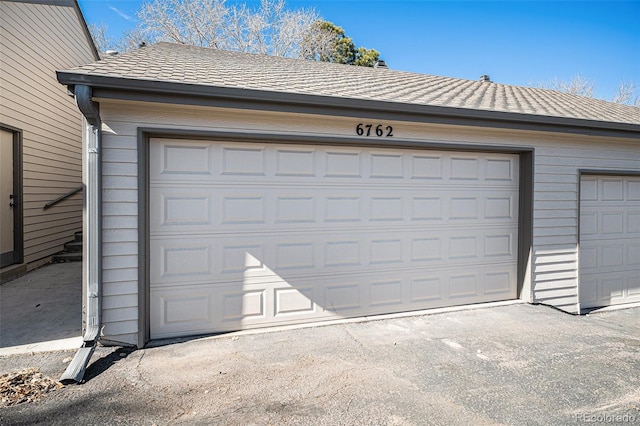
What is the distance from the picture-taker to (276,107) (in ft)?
13.1

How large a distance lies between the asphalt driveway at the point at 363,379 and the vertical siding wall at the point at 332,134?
32.1 inches

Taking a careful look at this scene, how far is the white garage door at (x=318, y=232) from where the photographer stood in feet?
13.1

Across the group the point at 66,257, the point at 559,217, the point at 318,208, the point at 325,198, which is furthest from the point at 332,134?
the point at 66,257

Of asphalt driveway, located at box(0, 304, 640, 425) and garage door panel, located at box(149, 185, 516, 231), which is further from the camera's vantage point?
garage door panel, located at box(149, 185, 516, 231)

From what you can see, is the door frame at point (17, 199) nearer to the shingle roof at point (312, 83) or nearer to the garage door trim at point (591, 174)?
the shingle roof at point (312, 83)

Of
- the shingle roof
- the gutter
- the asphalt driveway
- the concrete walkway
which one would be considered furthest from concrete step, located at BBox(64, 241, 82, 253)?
the gutter

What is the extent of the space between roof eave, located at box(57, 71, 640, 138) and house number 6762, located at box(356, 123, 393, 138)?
0.62 ft

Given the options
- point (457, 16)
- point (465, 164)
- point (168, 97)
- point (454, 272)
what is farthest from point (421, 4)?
point (168, 97)

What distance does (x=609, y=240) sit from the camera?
5.91 meters

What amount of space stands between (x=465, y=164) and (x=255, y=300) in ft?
10.9

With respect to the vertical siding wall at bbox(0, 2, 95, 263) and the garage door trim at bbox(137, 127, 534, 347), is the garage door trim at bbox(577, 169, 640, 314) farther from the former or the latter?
the vertical siding wall at bbox(0, 2, 95, 263)

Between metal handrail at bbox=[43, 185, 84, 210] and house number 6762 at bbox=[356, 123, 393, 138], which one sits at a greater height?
house number 6762 at bbox=[356, 123, 393, 138]

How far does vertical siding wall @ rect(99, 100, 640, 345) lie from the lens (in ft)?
12.0

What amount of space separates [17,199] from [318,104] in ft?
20.0
